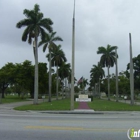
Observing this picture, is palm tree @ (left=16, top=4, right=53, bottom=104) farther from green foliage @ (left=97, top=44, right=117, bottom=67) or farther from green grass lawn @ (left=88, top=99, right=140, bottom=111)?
green foliage @ (left=97, top=44, right=117, bottom=67)

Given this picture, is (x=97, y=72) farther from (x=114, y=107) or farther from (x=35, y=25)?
(x=114, y=107)

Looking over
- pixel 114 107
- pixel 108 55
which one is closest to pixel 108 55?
pixel 108 55

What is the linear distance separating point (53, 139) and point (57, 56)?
5845 centimetres

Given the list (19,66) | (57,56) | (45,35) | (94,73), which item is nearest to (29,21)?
(45,35)

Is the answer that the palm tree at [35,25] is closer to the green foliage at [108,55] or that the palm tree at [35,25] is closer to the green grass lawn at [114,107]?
the green grass lawn at [114,107]

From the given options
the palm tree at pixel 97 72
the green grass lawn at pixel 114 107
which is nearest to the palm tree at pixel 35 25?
the green grass lawn at pixel 114 107

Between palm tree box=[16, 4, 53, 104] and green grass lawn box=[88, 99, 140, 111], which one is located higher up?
palm tree box=[16, 4, 53, 104]

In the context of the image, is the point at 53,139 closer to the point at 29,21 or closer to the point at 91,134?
the point at 91,134

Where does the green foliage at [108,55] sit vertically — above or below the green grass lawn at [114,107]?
above

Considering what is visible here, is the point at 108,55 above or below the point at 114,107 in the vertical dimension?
above

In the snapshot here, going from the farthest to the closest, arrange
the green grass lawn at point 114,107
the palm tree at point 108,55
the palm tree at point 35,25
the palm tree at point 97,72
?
the palm tree at point 97,72, the palm tree at point 108,55, the palm tree at point 35,25, the green grass lawn at point 114,107

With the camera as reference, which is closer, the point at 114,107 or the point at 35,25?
the point at 114,107

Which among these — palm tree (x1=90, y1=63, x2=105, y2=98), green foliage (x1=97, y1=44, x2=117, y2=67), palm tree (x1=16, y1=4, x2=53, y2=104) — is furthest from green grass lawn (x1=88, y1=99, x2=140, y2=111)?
palm tree (x1=90, y1=63, x2=105, y2=98)

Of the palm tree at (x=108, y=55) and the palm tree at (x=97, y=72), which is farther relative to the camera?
the palm tree at (x=97, y=72)
